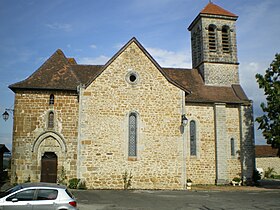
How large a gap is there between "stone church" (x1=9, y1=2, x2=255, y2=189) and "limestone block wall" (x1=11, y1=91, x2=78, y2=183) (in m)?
0.06

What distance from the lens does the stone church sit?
1750cm

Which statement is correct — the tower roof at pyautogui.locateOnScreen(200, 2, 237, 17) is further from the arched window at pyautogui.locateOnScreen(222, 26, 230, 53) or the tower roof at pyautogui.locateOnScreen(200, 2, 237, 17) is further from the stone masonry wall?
the stone masonry wall

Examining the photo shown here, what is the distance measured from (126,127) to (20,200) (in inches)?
406

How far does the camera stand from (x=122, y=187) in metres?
17.7

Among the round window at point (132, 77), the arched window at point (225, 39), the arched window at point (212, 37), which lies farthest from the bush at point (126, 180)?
the arched window at point (225, 39)

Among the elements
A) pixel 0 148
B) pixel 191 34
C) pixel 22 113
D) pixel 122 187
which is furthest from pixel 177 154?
pixel 191 34

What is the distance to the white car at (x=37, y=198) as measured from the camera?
328 inches

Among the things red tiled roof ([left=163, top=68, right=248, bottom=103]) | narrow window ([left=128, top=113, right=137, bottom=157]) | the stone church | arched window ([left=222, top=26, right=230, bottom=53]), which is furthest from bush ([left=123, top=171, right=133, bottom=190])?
arched window ([left=222, top=26, right=230, bottom=53])

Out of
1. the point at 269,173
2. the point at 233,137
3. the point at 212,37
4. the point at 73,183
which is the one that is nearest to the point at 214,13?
the point at 212,37

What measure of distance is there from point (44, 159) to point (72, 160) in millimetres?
1703

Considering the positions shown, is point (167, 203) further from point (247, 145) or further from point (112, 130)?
point (247, 145)

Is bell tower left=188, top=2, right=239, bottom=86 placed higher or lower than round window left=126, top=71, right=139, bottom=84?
higher

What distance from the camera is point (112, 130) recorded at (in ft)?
59.4

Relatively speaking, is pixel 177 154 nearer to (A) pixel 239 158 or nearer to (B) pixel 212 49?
(A) pixel 239 158
